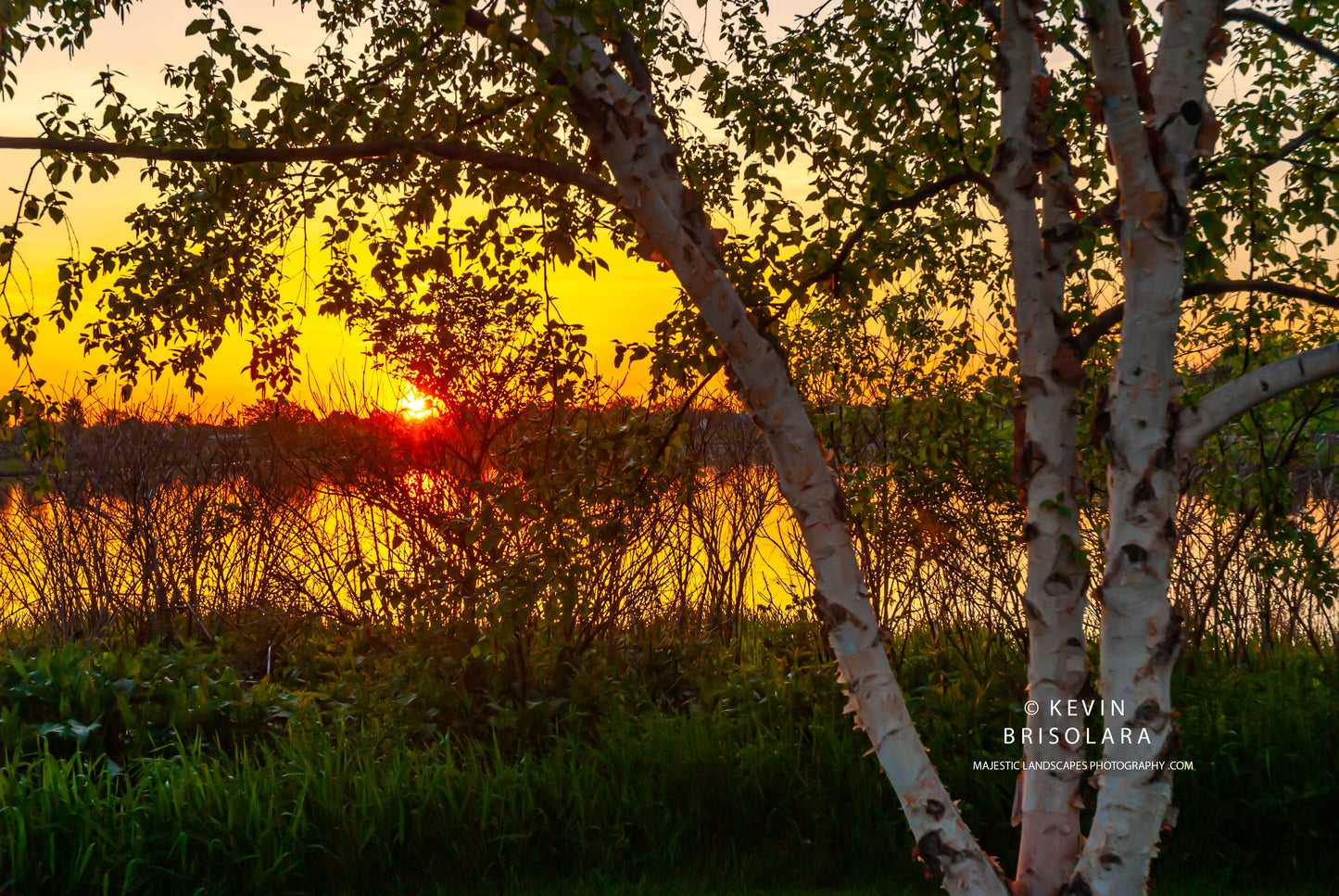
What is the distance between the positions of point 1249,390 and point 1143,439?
1.16 feet

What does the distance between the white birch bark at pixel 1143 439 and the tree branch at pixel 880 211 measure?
57cm

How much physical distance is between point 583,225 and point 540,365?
174cm

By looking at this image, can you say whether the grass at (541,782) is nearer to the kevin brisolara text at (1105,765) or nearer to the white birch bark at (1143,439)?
the kevin brisolara text at (1105,765)

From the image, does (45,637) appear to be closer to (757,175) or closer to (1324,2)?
(757,175)

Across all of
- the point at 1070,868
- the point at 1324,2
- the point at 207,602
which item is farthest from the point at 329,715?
the point at 1324,2

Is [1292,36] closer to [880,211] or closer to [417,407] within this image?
[880,211]

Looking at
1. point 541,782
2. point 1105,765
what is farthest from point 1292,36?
point 541,782

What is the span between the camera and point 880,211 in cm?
364

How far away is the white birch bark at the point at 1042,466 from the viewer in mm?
3148

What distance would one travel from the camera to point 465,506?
251 inches

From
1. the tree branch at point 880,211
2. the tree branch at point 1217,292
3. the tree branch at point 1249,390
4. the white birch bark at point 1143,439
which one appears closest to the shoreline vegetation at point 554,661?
the tree branch at point 880,211

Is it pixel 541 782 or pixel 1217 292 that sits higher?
pixel 1217 292

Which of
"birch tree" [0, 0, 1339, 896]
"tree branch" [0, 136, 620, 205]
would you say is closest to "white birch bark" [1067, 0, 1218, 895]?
"birch tree" [0, 0, 1339, 896]

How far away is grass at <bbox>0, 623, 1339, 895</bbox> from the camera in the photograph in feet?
13.7
